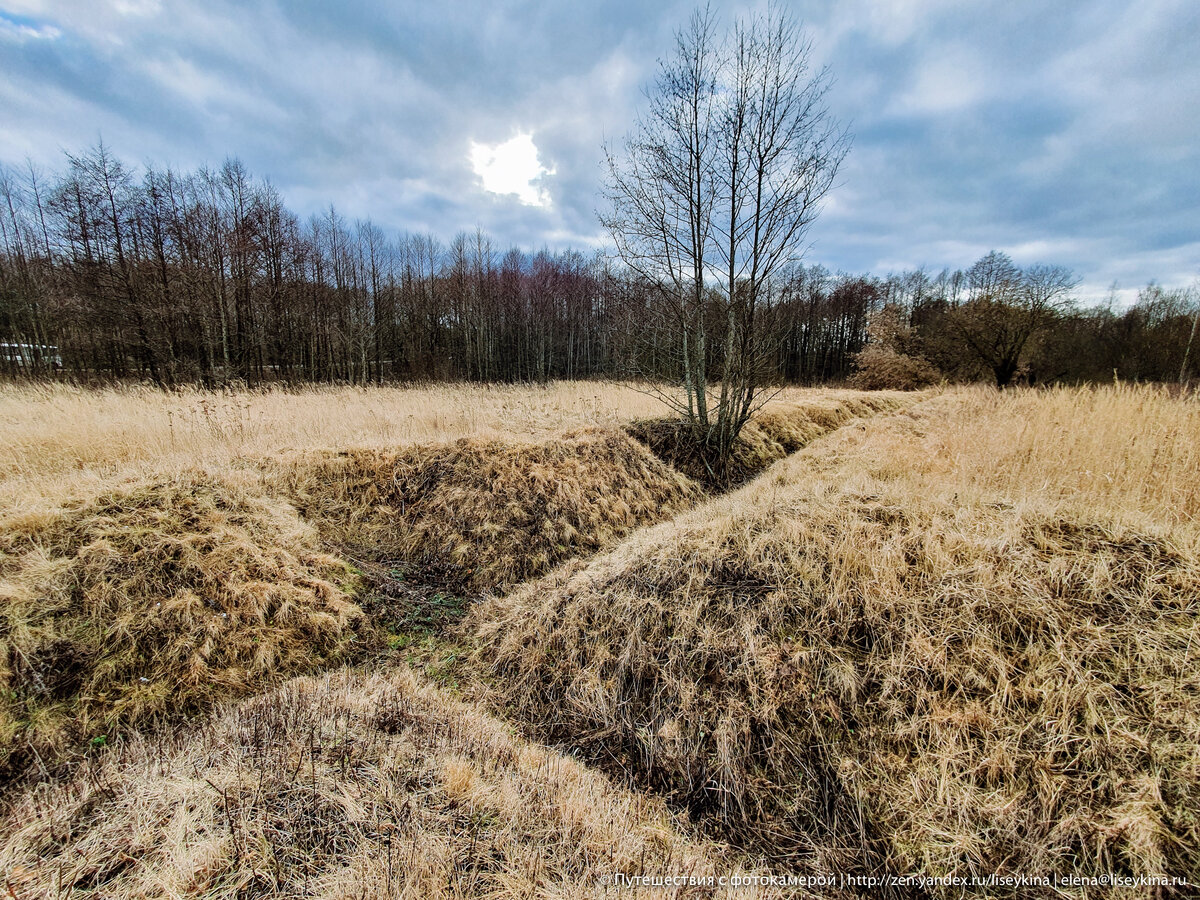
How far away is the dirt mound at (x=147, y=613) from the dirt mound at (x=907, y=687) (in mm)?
2091

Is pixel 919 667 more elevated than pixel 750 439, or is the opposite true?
pixel 750 439

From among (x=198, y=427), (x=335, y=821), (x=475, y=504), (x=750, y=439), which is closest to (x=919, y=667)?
(x=335, y=821)

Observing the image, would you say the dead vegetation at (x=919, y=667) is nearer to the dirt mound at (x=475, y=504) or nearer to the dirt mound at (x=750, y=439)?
the dirt mound at (x=475, y=504)

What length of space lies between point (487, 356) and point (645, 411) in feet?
83.2

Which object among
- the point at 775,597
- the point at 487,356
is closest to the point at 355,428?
the point at 775,597

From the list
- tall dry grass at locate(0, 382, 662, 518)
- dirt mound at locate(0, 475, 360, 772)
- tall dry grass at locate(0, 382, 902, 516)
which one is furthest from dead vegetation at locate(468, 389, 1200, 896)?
tall dry grass at locate(0, 382, 662, 518)

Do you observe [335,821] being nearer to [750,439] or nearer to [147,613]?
[147,613]

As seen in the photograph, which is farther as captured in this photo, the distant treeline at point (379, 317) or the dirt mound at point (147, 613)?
the distant treeline at point (379, 317)

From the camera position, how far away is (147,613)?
3.45 m

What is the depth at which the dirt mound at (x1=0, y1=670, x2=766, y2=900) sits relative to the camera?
1762 millimetres

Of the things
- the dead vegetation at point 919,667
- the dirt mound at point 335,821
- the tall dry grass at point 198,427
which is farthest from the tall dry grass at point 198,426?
the dead vegetation at point 919,667

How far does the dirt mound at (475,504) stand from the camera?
581 centimetres

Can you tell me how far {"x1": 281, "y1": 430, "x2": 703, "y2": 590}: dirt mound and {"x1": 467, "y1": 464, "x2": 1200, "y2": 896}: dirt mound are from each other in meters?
1.95

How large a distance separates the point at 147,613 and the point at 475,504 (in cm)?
362
